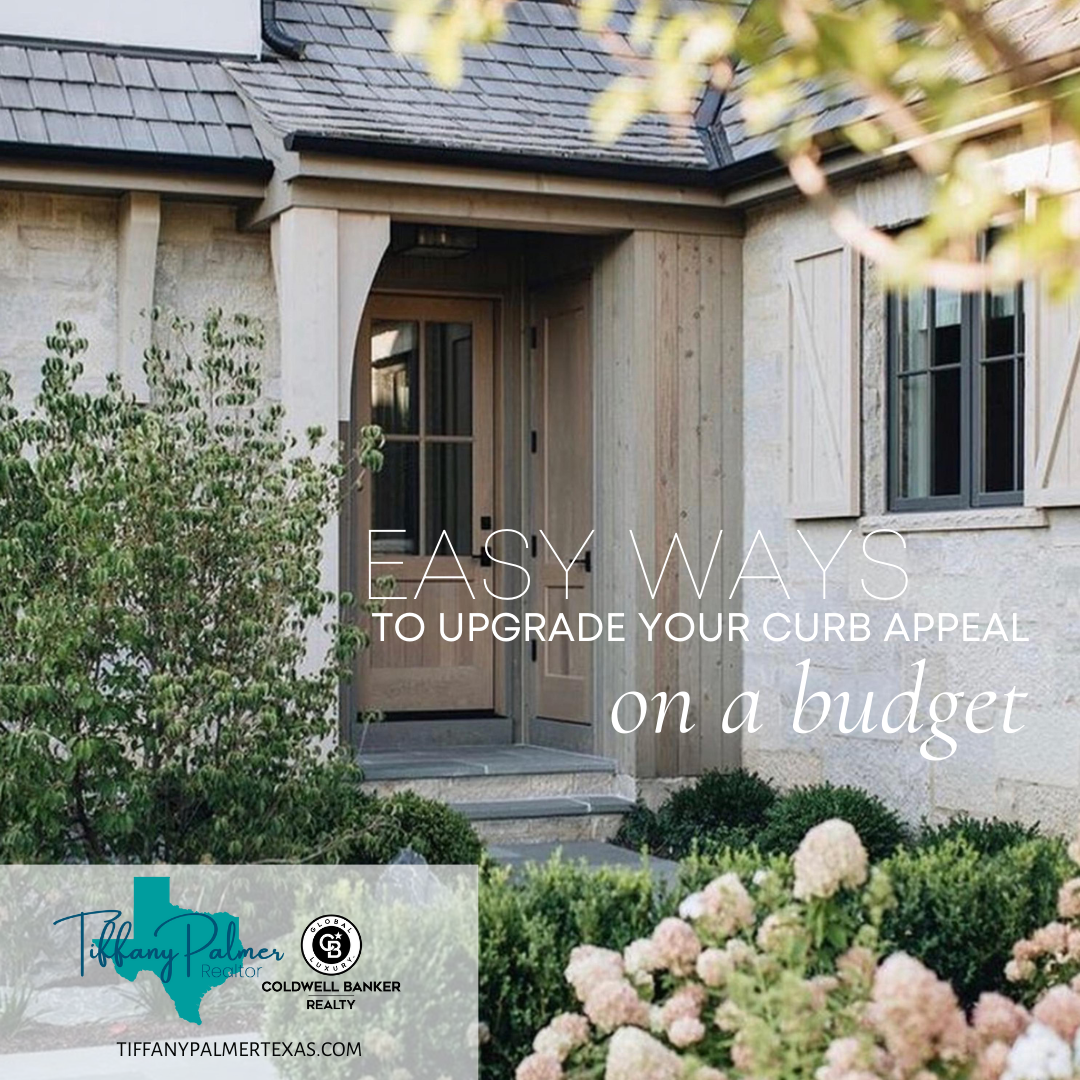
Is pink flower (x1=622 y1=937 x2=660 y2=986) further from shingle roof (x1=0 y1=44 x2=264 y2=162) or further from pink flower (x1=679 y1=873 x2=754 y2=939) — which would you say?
shingle roof (x1=0 y1=44 x2=264 y2=162)

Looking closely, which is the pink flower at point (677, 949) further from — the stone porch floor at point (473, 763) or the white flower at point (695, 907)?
the stone porch floor at point (473, 763)

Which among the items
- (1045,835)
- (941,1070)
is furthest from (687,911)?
(1045,835)

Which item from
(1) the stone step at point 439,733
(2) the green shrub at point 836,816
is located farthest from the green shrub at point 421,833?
(1) the stone step at point 439,733

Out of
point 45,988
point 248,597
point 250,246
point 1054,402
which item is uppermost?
point 250,246

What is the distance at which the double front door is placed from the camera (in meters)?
10.9

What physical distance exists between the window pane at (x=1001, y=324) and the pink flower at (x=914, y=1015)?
18.7 feet

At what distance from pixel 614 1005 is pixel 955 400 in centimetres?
567

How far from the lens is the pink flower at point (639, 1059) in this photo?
326 cm

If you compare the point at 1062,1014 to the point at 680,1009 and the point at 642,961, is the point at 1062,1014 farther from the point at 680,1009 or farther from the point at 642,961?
the point at 642,961

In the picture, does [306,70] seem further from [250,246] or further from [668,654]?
[668,654]

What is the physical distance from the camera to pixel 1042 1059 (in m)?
3.03

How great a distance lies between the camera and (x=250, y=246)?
9688 mm

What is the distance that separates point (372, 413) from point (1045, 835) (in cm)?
468

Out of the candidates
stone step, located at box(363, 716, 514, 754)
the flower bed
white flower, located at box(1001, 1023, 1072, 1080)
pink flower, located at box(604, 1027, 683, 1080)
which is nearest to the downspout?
stone step, located at box(363, 716, 514, 754)
